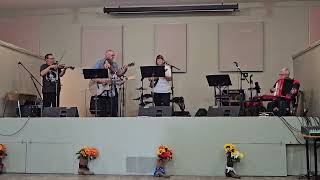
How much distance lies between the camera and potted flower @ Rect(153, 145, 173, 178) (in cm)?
515

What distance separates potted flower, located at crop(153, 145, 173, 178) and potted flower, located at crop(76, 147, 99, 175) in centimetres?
87

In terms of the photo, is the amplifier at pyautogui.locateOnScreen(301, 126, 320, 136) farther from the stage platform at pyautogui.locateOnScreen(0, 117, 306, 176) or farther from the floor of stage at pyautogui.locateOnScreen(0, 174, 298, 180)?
the floor of stage at pyautogui.locateOnScreen(0, 174, 298, 180)

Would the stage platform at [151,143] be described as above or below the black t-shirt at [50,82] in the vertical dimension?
below

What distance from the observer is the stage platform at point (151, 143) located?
17.1 ft

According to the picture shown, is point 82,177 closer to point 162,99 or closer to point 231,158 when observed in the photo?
point 231,158

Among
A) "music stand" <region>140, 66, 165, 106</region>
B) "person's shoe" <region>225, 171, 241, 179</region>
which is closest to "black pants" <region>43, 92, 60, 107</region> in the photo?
"music stand" <region>140, 66, 165, 106</region>

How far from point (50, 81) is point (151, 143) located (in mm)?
2176

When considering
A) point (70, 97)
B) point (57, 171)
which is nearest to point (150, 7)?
point (70, 97)

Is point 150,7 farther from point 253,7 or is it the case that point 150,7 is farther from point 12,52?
point 12,52

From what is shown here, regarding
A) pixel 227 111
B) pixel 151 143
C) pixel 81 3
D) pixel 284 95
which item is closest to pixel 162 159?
A: pixel 151 143

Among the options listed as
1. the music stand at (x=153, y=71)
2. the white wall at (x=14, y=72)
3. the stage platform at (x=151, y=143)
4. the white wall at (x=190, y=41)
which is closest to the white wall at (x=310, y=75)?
the white wall at (x=190, y=41)

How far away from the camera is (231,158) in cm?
511

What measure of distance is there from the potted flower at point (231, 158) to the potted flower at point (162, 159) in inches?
29.8

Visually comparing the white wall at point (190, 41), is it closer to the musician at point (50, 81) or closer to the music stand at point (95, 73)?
the musician at point (50, 81)
